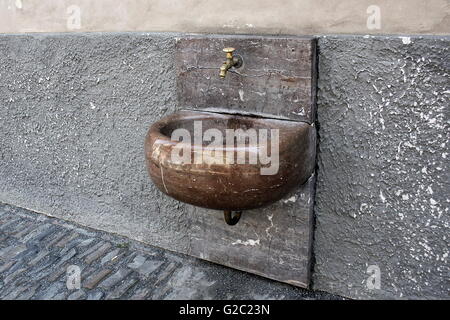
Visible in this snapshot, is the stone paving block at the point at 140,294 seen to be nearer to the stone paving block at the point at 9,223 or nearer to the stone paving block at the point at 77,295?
the stone paving block at the point at 77,295

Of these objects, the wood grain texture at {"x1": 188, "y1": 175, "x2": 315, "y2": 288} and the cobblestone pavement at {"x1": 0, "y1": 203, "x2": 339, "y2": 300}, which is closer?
the wood grain texture at {"x1": 188, "y1": 175, "x2": 315, "y2": 288}

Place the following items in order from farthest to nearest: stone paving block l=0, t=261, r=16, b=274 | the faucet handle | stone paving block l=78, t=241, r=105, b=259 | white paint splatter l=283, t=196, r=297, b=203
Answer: stone paving block l=78, t=241, r=105, b=259 → stone paving block l=0, t=261, r=16, b=274 → white paint splatter l=283, t=196, r=297, b=203 → the faucet handle

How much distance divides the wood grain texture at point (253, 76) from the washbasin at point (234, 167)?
0.35ft

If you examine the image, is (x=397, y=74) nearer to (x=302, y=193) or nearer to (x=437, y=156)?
(x=437, y=156)

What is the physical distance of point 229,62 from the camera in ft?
5.92

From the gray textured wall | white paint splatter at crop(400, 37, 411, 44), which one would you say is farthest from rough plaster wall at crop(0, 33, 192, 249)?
white paint splatter at crop(400, 37, 411, 44)

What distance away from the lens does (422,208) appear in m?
1.75

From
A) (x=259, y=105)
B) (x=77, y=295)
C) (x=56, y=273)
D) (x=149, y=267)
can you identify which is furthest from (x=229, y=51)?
(x=56, y=273)

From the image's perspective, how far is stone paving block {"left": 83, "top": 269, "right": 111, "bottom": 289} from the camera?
2.20 metres

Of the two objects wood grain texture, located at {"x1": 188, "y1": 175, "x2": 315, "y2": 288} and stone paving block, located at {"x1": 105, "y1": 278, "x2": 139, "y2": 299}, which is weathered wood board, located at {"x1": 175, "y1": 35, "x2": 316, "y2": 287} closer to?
wood grain texture, located at {"x1": 188, "y1": 175, "x2": 315, "y2": 288}

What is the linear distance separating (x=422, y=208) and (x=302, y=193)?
19.2 inches

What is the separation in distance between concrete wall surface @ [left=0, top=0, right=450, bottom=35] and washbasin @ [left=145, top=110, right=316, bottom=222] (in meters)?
0.43

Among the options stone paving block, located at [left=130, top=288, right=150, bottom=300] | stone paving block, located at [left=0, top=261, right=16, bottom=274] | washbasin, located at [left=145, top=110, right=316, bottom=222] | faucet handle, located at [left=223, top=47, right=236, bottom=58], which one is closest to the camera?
washbasin, located at [left=145, top=110, right=316, bottom=222]
